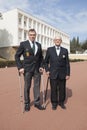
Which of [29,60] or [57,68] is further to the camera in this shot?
[57,68]

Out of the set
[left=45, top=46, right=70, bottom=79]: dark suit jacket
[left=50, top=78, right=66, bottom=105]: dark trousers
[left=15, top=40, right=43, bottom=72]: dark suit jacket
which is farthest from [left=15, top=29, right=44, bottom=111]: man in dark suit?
[left=50, top=78, right=66, bottom=105]: dark trousers

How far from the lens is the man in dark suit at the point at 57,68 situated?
18.2 feet

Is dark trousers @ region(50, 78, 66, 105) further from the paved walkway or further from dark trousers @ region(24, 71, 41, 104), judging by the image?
dark trousers @ region(24, 71, 41, 104)

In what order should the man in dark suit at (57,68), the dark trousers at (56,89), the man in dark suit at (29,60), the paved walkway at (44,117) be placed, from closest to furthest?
the paved walkway at (44,117)
the man in dark suit at (29,60)
the man in dark suit at (57,68)
the dark trousers at (56,89)

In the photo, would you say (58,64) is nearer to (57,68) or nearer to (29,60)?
(57,68)

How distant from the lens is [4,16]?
45500 mm

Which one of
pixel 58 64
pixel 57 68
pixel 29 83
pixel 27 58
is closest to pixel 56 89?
pixel 57 68

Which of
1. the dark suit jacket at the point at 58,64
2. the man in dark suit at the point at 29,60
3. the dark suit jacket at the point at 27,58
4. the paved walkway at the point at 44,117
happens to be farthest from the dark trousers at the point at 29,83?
the dark suit jacket at the point at 58,64

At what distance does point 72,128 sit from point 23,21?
42.3 m

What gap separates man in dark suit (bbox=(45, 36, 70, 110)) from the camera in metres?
5.54

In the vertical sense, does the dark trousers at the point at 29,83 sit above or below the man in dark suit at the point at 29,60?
below

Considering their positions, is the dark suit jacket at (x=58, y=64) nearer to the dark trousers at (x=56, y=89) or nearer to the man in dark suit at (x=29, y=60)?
the dark trousers at (x=56, y=89)

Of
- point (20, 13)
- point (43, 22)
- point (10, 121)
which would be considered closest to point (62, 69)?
point (10, 121)

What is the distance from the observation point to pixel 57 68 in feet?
18.2
